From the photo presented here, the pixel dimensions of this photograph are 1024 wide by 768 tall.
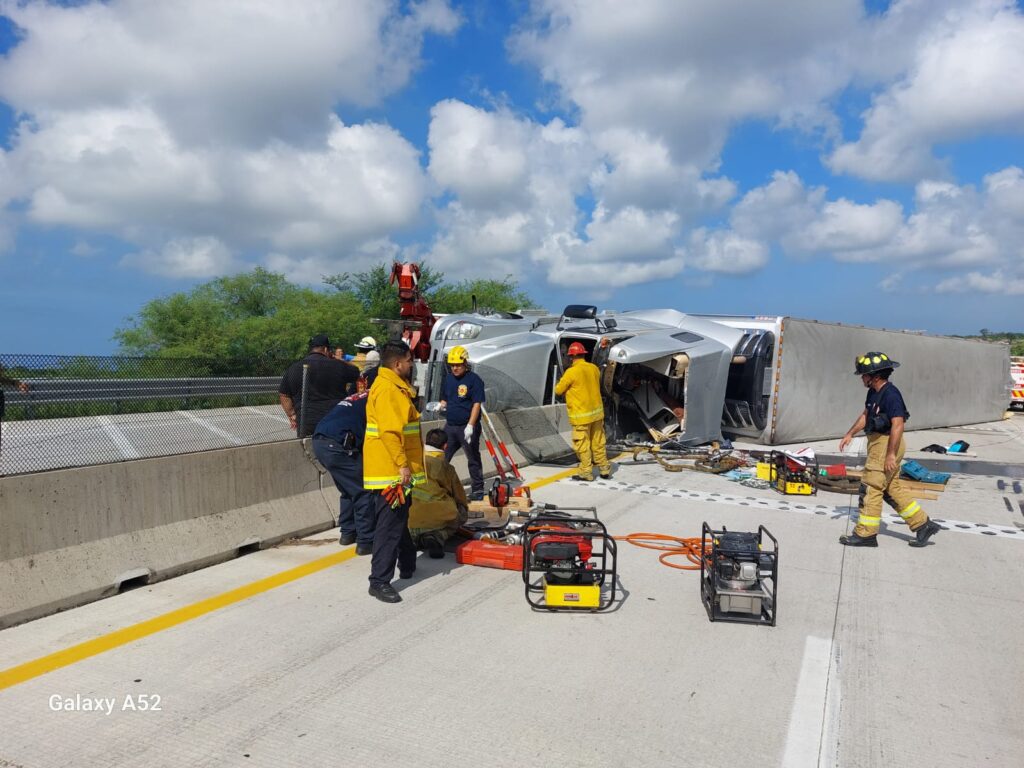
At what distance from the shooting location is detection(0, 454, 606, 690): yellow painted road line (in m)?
4.04

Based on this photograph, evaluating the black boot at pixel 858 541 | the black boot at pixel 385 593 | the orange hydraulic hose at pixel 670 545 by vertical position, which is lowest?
the black boot at pixel 858 541

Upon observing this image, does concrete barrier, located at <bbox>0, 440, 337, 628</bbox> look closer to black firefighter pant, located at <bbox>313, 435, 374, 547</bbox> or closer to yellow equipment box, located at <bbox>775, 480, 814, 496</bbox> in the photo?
black firefighter pant, located at <bbox>313, 435, 374, 547</bbox>

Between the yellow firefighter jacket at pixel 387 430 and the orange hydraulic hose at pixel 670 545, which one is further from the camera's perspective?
the orange hydraulic hose at pixel 670 545

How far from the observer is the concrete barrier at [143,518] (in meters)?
4.85

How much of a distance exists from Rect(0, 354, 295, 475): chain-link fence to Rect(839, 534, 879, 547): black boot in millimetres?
5757

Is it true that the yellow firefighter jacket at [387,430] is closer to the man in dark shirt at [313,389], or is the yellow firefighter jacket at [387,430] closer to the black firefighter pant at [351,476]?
the black firefighter pant at [351,476]

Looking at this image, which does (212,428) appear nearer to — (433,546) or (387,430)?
(433,546)

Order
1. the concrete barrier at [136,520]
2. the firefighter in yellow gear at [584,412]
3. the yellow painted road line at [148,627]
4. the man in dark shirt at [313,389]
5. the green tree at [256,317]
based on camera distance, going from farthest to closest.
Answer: the green tree at [256,317] < the firefighter in yellow gear at [584,412] < the man in dark shirt at [313,389] < the concrete barrier at [136,520] < the yellow painted road line at [148,627]

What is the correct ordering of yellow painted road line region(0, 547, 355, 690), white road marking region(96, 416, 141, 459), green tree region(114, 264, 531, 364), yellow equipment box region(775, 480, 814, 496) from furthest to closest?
1. green tree region(114, 264, 531, 364)
2. yellow equipment box region(775, 480, 814, 496)
3. white road marking region(96, 416, 141, 459)
4. yellow painted road line region(0, 547, 355, 690)

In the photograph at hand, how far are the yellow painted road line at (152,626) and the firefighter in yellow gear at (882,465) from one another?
497cm

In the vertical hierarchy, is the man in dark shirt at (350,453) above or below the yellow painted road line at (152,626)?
above

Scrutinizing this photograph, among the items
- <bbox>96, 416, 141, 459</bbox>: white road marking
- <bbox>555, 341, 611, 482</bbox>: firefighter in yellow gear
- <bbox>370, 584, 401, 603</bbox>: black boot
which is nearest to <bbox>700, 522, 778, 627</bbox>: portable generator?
<bbox>370, 584, 401, 603</bbox>: black boot

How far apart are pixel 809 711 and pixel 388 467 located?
3083mm

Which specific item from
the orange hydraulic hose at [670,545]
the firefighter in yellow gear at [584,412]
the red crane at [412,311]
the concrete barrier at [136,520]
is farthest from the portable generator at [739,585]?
the red crane at [412,311]
